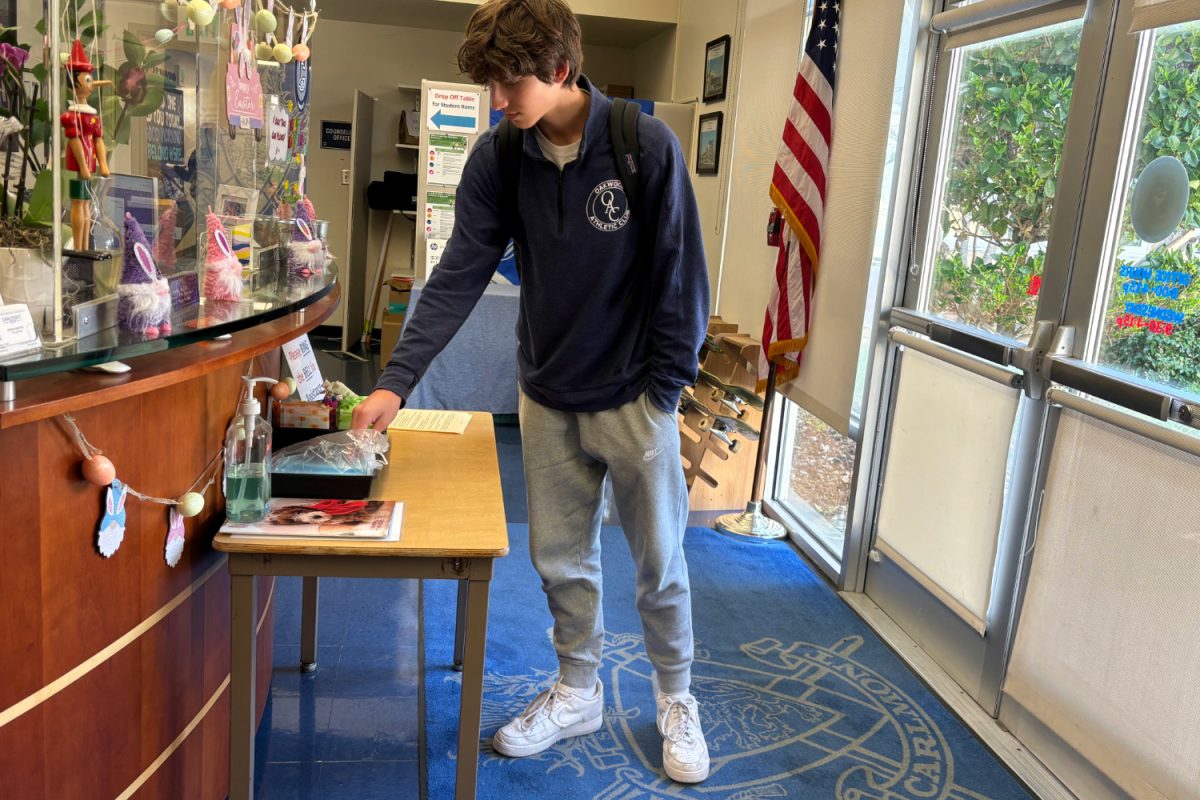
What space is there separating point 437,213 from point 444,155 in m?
0.31

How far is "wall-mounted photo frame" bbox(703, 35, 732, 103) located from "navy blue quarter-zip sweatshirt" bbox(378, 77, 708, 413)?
3.42m

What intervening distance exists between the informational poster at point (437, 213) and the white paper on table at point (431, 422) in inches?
120

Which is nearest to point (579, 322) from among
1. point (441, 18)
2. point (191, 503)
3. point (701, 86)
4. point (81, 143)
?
point (191, 503)

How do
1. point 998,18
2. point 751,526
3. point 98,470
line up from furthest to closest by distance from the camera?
point 751,526, point 998,18, point 98,470

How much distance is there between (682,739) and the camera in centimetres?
238

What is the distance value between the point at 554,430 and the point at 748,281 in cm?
259

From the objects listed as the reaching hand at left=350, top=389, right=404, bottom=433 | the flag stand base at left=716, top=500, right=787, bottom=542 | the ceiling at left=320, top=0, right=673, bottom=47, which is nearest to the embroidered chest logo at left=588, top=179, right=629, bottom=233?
the reaching hand at left=350, top=389, right=404, bottom=433

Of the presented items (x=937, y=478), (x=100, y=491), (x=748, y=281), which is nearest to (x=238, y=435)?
(x=100, y=491)

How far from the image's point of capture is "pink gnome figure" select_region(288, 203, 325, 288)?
243 cm

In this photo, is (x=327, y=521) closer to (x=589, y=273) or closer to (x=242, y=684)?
(x=242, y=684)

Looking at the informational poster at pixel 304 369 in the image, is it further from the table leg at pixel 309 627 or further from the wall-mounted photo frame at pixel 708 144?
the wall-mounted photo frame at pixel 708 144

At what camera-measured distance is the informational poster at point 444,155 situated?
5.48 m

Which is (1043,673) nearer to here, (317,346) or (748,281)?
(748,281)

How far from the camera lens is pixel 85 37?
1.71m
